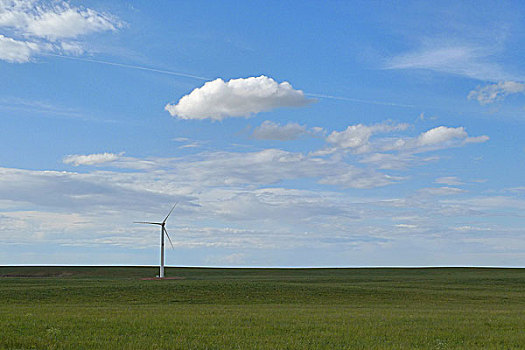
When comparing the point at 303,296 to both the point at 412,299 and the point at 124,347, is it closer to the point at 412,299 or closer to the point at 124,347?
the point at 412,299

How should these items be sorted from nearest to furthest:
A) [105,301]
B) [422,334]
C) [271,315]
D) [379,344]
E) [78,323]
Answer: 1. [379,344]
2. [422,334]
3. [78,323]
4. [271,315]
5. [105,301]

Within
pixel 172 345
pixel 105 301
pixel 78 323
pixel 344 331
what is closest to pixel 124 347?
pixel 172 345

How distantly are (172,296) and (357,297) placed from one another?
18553mm

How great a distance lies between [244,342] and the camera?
22219 millimetres

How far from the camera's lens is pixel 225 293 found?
60.0 metres

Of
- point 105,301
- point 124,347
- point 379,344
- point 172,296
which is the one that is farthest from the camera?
point 172,296

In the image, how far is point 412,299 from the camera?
5803cm

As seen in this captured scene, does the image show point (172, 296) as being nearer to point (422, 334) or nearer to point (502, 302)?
point (502, 302)

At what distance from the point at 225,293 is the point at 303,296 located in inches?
317

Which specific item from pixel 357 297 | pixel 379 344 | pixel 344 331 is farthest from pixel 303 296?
pixel 379 344

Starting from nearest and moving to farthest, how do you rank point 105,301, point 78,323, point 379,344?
point 379,344 → point 78,323 → point 105,301

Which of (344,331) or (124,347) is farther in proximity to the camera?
(344,331)

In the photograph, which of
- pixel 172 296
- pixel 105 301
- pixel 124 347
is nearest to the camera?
pixel 124 347

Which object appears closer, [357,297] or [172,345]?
[172,345]
